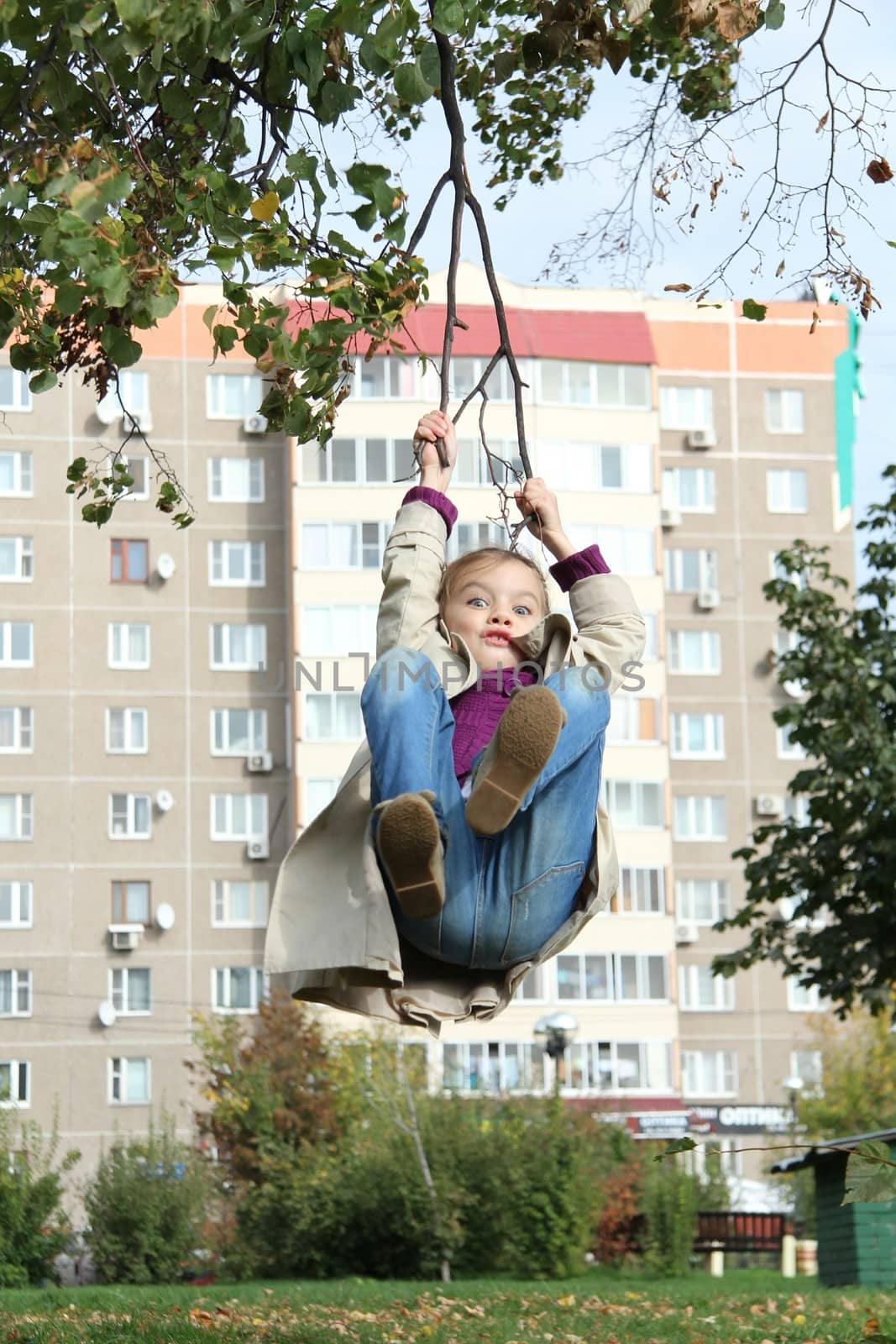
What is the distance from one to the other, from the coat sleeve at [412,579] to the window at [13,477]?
155 ft

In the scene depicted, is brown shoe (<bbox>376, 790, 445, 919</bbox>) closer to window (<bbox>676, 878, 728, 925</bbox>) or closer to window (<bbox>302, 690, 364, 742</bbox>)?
window (<bbox>302, 690, 364, 742</bbox>)

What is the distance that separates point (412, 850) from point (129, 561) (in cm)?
4810

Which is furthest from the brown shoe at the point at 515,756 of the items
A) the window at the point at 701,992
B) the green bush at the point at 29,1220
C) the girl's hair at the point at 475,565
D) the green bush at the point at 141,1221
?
the window at the point at 701,992

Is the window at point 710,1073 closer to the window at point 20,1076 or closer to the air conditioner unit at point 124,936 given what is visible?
the air conditioner unit at point 124,936

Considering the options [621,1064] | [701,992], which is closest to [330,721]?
[621,1064]

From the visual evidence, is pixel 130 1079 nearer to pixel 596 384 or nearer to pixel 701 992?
pixel 701 992

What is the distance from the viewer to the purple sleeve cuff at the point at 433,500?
6.46 metres

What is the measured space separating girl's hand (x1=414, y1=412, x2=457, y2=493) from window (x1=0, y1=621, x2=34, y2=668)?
46.0 meters

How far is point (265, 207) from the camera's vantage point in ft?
20.4

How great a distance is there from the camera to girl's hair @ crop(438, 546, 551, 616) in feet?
21.4

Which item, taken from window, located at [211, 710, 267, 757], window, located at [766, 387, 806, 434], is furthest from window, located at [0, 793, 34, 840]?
window, located at [766, 387, 806, 434]

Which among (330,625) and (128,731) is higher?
(330,625)

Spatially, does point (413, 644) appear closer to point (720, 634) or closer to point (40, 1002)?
point (40, 1002)

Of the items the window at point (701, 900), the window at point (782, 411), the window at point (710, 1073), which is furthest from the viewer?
the window at point (782, 411)
